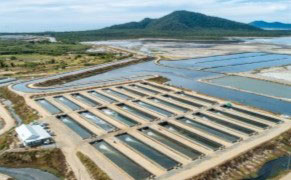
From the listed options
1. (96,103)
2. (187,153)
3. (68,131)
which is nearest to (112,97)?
(96,103)

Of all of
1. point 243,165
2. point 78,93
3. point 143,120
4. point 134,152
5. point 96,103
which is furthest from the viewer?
point 78,93

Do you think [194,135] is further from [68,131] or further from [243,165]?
[68,131]

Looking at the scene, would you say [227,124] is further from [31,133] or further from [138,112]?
[31,133]

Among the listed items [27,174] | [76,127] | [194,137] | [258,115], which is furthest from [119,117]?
[258,115]

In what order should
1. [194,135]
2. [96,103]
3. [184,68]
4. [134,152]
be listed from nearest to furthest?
[134,152] → [194,135] → [96,103] → [184,68]

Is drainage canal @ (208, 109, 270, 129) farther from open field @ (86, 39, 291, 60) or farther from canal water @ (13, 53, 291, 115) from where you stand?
open field @ (86, 39, 291, 60)

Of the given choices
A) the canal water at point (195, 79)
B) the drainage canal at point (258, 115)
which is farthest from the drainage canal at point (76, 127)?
the drainage canal at point (258, 115)

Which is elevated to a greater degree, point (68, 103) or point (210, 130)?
point (210, 130)
